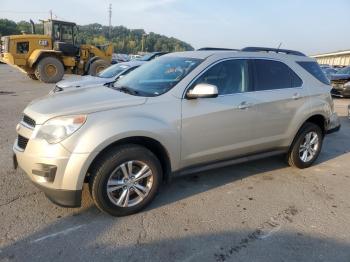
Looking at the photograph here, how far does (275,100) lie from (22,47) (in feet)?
51.5

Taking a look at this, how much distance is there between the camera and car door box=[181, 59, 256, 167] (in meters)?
4.12

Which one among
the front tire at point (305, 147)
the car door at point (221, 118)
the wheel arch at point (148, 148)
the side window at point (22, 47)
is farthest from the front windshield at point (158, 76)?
the side window at point (22, 47)

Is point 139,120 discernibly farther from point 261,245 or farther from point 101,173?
point 261,245

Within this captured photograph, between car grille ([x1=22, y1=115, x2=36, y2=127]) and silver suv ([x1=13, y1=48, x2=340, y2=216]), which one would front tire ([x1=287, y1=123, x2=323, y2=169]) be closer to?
silver suv ([x1=13, y1=48, x2=340, y2=216])

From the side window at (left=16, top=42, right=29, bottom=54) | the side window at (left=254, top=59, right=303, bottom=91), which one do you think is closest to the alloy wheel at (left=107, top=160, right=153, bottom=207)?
the side window at (left=254, top=59, right=303, bottom=91)

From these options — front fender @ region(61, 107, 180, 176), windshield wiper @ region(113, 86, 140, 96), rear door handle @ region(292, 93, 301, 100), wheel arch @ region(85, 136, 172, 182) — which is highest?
windshield wiper @ region(113, 86, 140, 96)

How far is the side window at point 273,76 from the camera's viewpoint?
4836 mm

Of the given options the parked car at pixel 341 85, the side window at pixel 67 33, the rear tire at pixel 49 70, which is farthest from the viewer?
the side window at pixel 67 33

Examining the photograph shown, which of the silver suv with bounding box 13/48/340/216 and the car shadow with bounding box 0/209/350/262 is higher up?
the silver suv with bounding box 13/48/340/216

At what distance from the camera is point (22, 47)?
1747 cm

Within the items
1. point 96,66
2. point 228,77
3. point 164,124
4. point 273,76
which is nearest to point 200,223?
point 164,124

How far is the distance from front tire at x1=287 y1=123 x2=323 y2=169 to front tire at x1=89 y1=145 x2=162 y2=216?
246 cm

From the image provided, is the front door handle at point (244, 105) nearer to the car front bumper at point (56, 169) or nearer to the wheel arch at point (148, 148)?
the wheel arch at point (148, 148)

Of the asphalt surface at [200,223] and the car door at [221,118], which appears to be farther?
the car door at [221,118]
